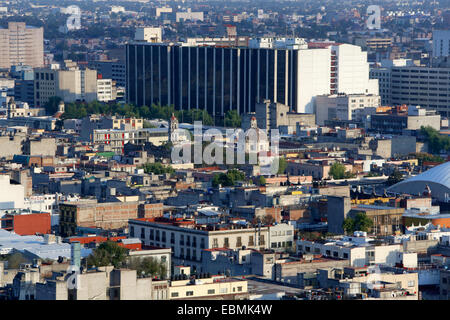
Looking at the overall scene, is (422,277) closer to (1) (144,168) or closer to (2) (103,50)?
(1) (144,168)

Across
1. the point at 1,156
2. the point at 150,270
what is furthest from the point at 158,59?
the point at 150,270

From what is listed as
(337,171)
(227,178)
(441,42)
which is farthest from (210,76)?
(227,178)

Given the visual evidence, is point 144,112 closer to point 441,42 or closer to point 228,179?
point 228,179

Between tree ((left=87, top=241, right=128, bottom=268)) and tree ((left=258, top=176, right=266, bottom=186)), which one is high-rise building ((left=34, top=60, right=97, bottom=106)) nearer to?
tree ((left=258, top=176, right=266, bottom=186))

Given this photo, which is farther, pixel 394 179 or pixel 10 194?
pixel 394 179

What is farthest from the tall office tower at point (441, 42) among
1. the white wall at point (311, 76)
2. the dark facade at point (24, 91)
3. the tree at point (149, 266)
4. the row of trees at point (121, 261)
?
the tree at point (149, 266)
